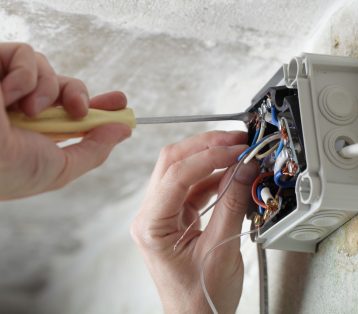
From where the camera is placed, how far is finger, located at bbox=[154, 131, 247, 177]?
769mm

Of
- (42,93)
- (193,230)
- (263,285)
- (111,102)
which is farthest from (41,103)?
(263,285)

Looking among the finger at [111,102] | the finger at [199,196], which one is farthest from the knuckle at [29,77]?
the finger at [199,196]

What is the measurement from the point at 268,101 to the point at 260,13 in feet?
0.60

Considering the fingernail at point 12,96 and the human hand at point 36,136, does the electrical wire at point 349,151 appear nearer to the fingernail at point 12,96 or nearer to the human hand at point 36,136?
the human hand at point 36,136

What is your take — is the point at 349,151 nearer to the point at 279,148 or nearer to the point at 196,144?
the point at 279,148

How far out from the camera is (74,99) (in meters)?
0.55

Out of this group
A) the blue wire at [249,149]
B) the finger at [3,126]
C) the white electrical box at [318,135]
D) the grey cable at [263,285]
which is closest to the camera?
the finger at [3,126]

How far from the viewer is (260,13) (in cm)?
78

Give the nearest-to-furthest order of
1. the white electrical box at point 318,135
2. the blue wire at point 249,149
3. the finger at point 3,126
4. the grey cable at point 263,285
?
the finger at point 3,126 → the white electrical box at point 318,135 → the blue wire at point 249,149 → the grey cable at point 263,285

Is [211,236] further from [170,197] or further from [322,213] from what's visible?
[322,213]

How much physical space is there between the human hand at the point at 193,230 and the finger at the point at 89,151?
161 millimetres

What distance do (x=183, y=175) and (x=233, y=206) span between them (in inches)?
3.4

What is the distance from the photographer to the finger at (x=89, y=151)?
0.54m

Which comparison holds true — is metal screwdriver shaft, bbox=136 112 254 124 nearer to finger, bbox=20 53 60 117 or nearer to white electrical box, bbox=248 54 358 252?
white electrical box, bbox=248 54 358 252
